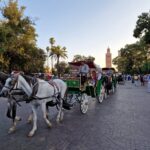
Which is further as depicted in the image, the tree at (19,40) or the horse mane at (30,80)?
the tree at (19,40)

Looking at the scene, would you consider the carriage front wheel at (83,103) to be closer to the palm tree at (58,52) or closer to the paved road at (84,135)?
the paved road at (84,135)

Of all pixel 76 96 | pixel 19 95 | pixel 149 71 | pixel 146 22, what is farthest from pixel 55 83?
pixel 149 71

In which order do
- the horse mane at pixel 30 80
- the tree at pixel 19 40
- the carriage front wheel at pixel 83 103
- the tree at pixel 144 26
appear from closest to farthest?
the horse mane at pixel 30 80 < the carriage front wheel at pixel 83 103 < the tree at pixel 19 40 < the tree at pixel 144 26

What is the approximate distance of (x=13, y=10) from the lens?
136ft

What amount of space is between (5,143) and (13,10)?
123 feet

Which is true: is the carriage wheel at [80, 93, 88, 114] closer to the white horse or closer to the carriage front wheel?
the carriage front wheel

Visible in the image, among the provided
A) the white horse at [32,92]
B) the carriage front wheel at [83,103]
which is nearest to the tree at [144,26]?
the carriage front wheel at [83,103]

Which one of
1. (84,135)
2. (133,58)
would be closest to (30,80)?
(84,135)

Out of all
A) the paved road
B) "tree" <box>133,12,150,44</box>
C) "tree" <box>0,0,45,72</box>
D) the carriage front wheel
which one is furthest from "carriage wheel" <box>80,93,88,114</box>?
"tree" <box>133,12,150,44</box>

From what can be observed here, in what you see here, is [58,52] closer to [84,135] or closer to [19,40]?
[19,40]

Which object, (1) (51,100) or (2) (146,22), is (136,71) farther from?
(1) (51,100)

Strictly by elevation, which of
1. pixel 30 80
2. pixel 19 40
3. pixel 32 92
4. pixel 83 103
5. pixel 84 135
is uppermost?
pixel 19 40

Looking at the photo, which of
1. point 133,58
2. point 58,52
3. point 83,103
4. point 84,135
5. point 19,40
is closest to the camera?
point 84,135

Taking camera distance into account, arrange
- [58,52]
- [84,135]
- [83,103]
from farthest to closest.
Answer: [58,52], [83,103], [84,135]
